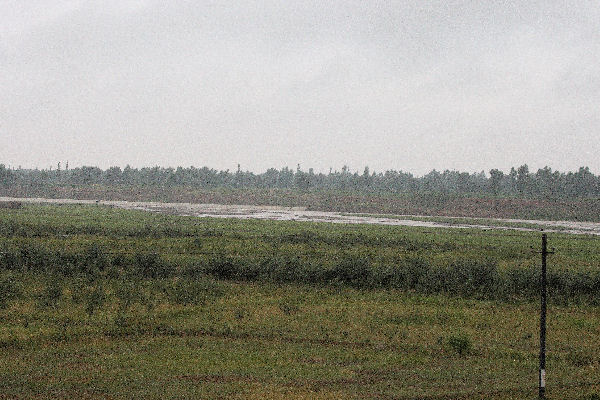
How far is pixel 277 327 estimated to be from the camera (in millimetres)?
25594

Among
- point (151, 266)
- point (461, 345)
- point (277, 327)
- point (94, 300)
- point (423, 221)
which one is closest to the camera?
point (461, 345)

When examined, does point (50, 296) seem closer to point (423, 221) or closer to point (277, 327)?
point (277, 327)

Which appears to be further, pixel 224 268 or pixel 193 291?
pixel 224 268

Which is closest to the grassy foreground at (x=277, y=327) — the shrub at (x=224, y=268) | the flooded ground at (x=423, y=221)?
A: the shrub at (x=224, y=268)

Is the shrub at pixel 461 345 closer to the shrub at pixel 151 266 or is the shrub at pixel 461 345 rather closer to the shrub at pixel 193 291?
the shrub at pixel 193 291

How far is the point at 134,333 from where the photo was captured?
2428 centimetres

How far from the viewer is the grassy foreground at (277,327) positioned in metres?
18.2

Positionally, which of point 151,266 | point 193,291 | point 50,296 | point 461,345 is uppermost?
point 151,266

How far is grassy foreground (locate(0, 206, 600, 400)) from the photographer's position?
1825 cm

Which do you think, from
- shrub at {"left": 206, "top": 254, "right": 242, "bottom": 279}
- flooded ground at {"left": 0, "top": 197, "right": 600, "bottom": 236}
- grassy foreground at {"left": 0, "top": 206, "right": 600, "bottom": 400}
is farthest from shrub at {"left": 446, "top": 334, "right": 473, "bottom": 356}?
flooded ground at {"left": 0, "top": 197, "right": 600, "bottom": 236}

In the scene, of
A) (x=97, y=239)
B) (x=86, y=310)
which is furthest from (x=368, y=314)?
(x=97, y=239)

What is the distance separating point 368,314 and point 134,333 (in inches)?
484

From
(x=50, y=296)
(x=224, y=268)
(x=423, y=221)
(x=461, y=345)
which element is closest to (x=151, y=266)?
(x=224, y=268)

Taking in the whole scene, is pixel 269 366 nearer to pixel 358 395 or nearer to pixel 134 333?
pixel 358 395
